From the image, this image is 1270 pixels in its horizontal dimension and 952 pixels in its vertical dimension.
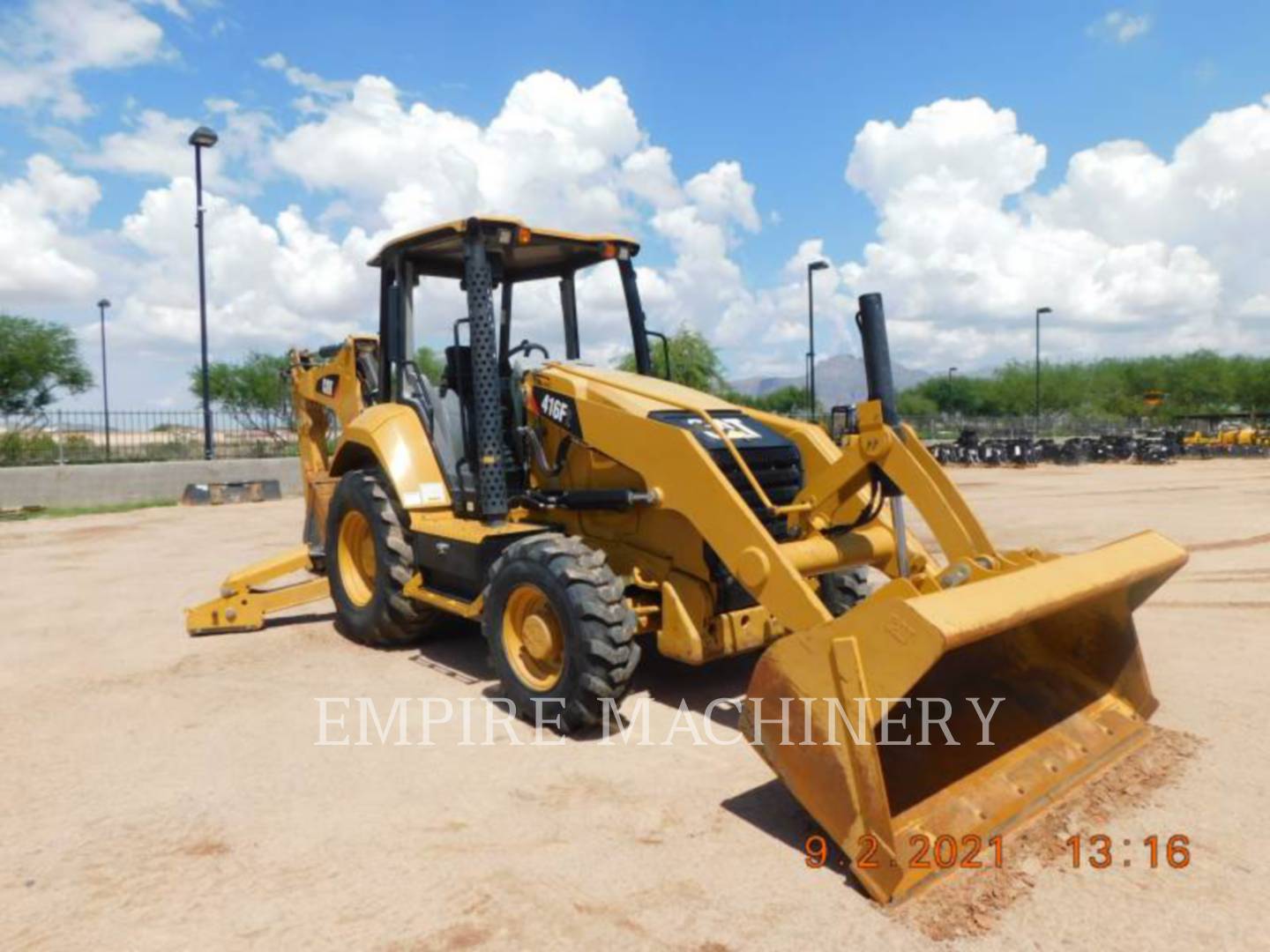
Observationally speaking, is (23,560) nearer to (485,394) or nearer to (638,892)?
(485,394)

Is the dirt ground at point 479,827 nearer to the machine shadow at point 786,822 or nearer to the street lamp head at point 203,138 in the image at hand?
the machine shadow at point 786,822

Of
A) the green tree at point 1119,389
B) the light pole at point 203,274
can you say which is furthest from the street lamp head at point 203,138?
the green tree at point 1119,389

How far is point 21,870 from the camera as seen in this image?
11.3ft

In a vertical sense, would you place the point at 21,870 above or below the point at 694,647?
below

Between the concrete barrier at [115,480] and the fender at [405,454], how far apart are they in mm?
13486

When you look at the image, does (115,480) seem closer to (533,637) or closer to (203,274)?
(203,274)

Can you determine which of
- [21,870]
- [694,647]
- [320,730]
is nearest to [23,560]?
[320,730]

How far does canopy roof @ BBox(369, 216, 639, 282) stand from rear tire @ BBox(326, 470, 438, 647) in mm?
1566

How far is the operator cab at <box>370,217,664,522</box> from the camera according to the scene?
5672 mm

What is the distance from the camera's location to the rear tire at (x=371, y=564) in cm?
627

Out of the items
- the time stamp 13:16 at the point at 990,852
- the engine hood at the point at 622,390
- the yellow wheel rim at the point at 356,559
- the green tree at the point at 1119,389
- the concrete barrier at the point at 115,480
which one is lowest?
the time stamp 13:16 at the point at 990,852

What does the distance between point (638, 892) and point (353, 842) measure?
116cm

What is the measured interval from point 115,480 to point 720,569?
1655 cm

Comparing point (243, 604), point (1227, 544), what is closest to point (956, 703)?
point (243, 604)
